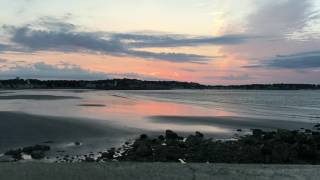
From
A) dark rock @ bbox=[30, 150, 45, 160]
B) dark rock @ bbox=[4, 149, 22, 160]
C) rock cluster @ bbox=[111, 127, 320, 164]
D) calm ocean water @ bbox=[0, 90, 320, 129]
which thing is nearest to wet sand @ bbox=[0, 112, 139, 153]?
dark rock @ bbox=[4, 149, 22, 160]

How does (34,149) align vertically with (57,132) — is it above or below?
above

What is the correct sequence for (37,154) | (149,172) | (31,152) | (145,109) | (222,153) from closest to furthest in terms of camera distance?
(149,172) < (222,153) < (37,154) < (31,152) < (145,109)

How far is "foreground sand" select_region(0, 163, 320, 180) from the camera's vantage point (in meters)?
4.58

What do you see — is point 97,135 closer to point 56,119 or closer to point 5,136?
point 5,136

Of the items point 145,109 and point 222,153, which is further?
point 145,109

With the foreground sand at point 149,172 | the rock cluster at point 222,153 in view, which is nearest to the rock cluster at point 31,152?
the rock cluster at point 222,153

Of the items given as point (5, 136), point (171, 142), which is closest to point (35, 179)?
point (171, 142)

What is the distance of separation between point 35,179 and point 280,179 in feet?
7.46

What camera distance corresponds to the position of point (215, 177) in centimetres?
462

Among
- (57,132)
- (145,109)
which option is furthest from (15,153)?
(145,109)

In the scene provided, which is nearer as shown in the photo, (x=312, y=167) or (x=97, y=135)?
(x=312, y=167)

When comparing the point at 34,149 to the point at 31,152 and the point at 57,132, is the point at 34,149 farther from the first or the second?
the point at 57,132

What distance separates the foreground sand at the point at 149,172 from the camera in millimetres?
4582

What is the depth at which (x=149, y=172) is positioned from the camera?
466 cm
